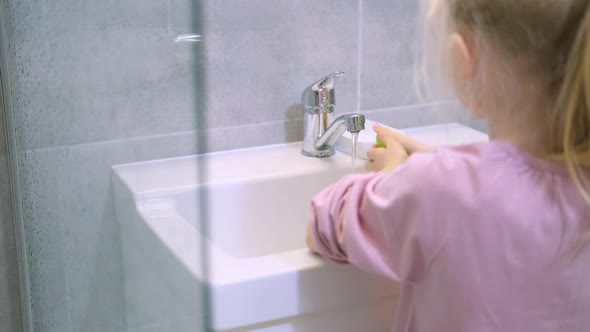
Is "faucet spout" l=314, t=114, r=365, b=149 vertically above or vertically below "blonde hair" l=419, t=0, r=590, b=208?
below

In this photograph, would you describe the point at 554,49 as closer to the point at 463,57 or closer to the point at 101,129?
the point at 463,57

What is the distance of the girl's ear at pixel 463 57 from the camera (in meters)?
0.63

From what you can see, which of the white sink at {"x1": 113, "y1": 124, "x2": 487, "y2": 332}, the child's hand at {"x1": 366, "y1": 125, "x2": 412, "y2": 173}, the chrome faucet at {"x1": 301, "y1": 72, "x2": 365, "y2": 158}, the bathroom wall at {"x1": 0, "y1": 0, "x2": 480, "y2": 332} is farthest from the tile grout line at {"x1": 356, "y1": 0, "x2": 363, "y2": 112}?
the white sink at {"x1": 113, "y1": 124, "x2": 487, "y2": 332}

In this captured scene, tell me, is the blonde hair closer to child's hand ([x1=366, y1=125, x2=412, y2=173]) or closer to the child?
the child

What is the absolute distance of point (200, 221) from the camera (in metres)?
0.59

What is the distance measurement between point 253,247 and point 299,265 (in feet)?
1.07

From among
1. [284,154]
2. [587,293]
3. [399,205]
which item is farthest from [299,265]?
[284,154]

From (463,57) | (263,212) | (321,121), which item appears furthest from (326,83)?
(463,57)

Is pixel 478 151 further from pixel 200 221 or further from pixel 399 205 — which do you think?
pixel 200 221

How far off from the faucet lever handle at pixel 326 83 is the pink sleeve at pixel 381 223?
1.19 ft

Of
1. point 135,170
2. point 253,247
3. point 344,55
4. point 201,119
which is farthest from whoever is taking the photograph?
point 344,55

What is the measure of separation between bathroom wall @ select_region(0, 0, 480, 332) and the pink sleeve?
13 cm

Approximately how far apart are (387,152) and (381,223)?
0.23 metres

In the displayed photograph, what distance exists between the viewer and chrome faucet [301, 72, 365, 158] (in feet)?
3.47
